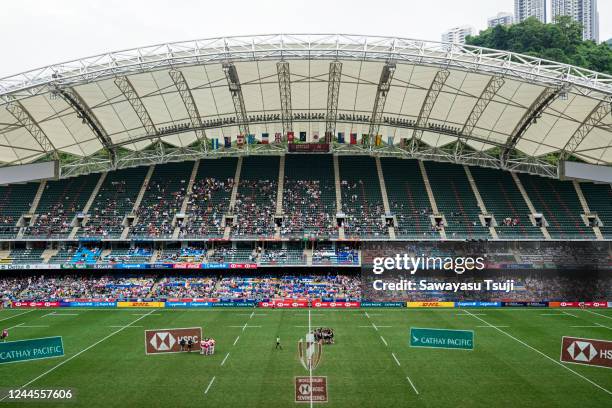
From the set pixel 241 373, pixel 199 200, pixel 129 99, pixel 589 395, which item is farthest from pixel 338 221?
pixel 589 395

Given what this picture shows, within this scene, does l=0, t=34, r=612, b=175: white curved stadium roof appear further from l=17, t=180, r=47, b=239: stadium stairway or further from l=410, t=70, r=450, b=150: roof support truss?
l=17, t=180, r=47, b=239: stadium stairway

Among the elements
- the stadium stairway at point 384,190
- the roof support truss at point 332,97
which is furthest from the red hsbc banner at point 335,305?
the roof support truss at point 332,97

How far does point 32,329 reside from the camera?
3944 centimetres

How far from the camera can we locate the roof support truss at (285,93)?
47500 millimetres

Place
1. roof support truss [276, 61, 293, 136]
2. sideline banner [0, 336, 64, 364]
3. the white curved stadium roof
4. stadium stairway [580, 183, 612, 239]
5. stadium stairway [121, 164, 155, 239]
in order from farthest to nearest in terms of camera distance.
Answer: stadium stairway [580, 183, 612, 239], stadium stairway [121, 164, 155, 239], roof support truss [276, 61, 293, 136], the white curved stadium roof, sideline banner [0, 336, 64, 364]

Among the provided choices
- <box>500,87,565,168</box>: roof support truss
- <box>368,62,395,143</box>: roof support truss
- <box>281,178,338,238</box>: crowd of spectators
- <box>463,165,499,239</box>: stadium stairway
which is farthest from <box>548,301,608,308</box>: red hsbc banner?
<box>368,62,395,143</box>: roof support truss

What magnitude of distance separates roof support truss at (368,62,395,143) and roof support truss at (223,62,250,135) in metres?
12.4

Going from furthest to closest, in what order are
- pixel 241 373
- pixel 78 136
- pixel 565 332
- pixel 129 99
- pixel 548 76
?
pixel 78 136 < pixel 129 99 < pixel 548 76 < pixel 565 332 < pixel 241 373

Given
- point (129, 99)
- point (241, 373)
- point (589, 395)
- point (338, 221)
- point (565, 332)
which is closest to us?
point (589, 395)

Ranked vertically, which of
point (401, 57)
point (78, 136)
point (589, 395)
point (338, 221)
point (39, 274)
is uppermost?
point (401, 57)

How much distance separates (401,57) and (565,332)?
912 inches

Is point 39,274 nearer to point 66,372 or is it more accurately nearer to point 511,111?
point 66,372

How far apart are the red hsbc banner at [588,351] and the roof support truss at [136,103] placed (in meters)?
38.4

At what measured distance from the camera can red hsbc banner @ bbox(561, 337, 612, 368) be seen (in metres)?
21.2
